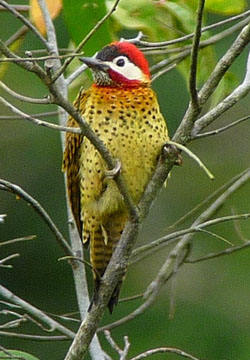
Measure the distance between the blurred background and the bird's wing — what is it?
2.96 m

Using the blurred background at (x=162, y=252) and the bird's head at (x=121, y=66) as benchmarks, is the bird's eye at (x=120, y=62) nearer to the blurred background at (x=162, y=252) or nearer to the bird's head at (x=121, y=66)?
the bird's head at (x=121, y=66)

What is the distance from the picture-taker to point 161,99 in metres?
6.61

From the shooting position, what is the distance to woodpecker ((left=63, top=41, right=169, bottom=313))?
10.3ft

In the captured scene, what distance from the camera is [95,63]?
3.14 meters

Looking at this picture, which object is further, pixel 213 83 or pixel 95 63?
pixel 95 63

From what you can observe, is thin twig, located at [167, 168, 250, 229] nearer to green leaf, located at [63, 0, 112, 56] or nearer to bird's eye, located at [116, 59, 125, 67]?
bird's eye, located at [116, 59, 125, 67]

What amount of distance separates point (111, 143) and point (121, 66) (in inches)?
11.3

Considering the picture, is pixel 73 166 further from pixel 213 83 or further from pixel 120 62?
pixel 213 83

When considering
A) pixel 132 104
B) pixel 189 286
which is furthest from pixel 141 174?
pixel 189 286

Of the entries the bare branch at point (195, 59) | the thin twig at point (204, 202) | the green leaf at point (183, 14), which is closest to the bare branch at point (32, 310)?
the thin twig at point (204, 202)

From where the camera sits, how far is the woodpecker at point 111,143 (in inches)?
123

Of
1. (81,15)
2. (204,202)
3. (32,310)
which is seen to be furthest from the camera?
(204,202)

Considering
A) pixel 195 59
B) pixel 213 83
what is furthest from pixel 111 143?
pixel 195 59

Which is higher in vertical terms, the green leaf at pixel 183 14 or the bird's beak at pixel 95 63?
the green leaf at pixel 183 14
